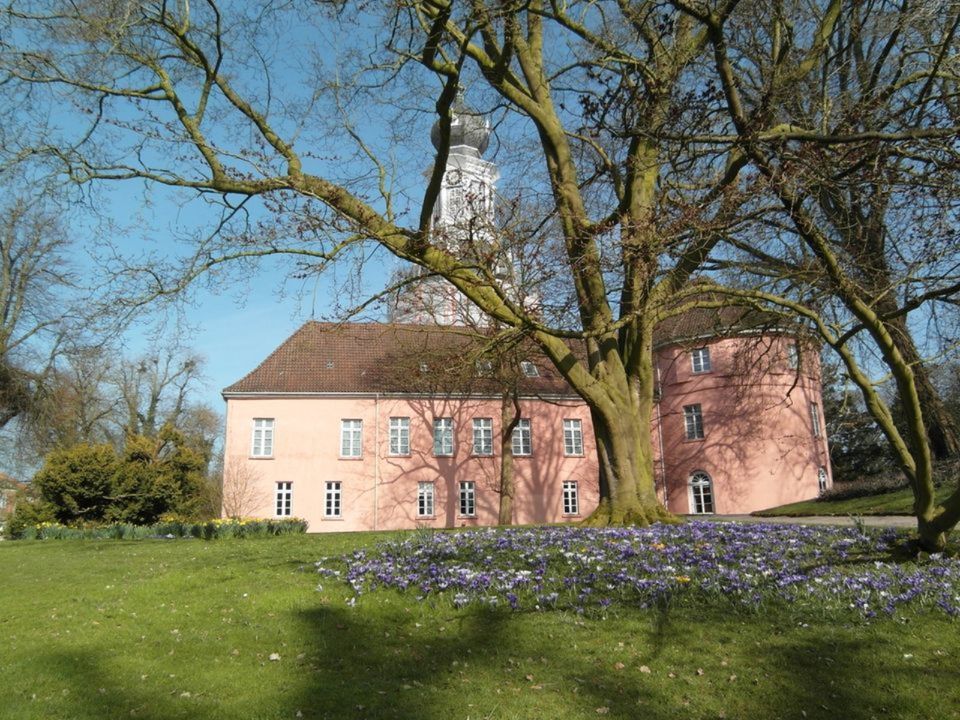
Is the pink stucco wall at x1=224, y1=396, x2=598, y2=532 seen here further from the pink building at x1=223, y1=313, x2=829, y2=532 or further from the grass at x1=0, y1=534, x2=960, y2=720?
the grass at x1=0, y1=534, x2=960, y2=720

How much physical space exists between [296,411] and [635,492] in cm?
2433

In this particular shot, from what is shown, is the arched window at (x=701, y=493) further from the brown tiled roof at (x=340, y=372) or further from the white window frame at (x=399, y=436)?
the white window frame at (x=399, y=436)

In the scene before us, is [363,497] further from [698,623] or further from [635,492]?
[698,623]

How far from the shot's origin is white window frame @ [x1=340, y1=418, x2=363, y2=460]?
115 ft

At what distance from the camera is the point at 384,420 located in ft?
117

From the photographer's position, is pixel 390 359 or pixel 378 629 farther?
pixel 390 359

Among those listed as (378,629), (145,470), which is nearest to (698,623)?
(378,629)

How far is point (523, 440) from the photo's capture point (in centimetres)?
3675

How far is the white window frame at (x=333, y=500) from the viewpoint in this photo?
34062 mm

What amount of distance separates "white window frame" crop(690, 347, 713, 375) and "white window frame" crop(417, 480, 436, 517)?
1456 centimetres

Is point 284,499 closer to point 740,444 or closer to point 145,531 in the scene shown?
point 145,531

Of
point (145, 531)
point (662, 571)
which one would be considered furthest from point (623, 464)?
point (145, 531)

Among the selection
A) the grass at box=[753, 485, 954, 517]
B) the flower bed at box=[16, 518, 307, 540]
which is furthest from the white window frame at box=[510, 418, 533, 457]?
the flower bed at box=[16, 518, 307, 540]

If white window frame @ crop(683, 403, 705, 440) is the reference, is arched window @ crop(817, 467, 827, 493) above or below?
below
